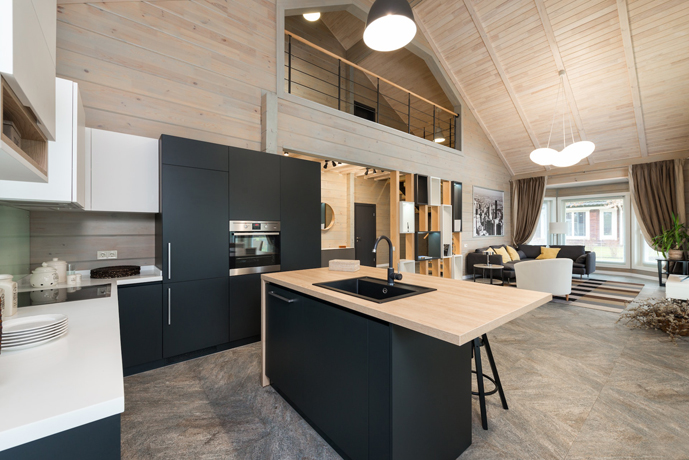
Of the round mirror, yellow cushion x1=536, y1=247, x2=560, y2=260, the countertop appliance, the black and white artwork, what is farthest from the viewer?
the black and white artwork

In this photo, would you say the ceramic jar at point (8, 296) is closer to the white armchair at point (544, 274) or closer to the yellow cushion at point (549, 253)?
the white armchair at point (544, 274)

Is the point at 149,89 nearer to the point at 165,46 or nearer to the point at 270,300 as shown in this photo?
the point at 165,46

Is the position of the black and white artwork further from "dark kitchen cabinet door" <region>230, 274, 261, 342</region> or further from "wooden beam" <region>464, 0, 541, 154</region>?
"dark kitchen cabinet door" <region>230, 274, 261, 342</region>

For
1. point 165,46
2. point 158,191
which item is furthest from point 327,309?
point 165,46

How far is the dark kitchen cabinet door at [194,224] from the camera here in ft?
8.68

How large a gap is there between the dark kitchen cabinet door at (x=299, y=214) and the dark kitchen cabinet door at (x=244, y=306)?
1.35ft

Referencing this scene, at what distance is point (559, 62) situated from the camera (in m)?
5.52

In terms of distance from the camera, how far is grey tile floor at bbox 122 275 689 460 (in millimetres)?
1680

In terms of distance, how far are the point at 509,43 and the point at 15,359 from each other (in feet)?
23.7

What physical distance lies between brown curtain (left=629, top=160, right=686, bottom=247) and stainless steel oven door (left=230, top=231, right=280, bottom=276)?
811 cm

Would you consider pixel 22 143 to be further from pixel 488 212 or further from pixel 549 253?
pixel 549 253

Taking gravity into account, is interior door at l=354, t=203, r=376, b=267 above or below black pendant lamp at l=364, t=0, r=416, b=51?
below

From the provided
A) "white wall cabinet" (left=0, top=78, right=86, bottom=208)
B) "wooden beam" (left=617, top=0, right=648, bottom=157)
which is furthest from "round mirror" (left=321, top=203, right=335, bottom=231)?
"wooden beam" (left=617, top=0, right=648, bottom=157)

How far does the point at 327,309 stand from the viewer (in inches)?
64.6
